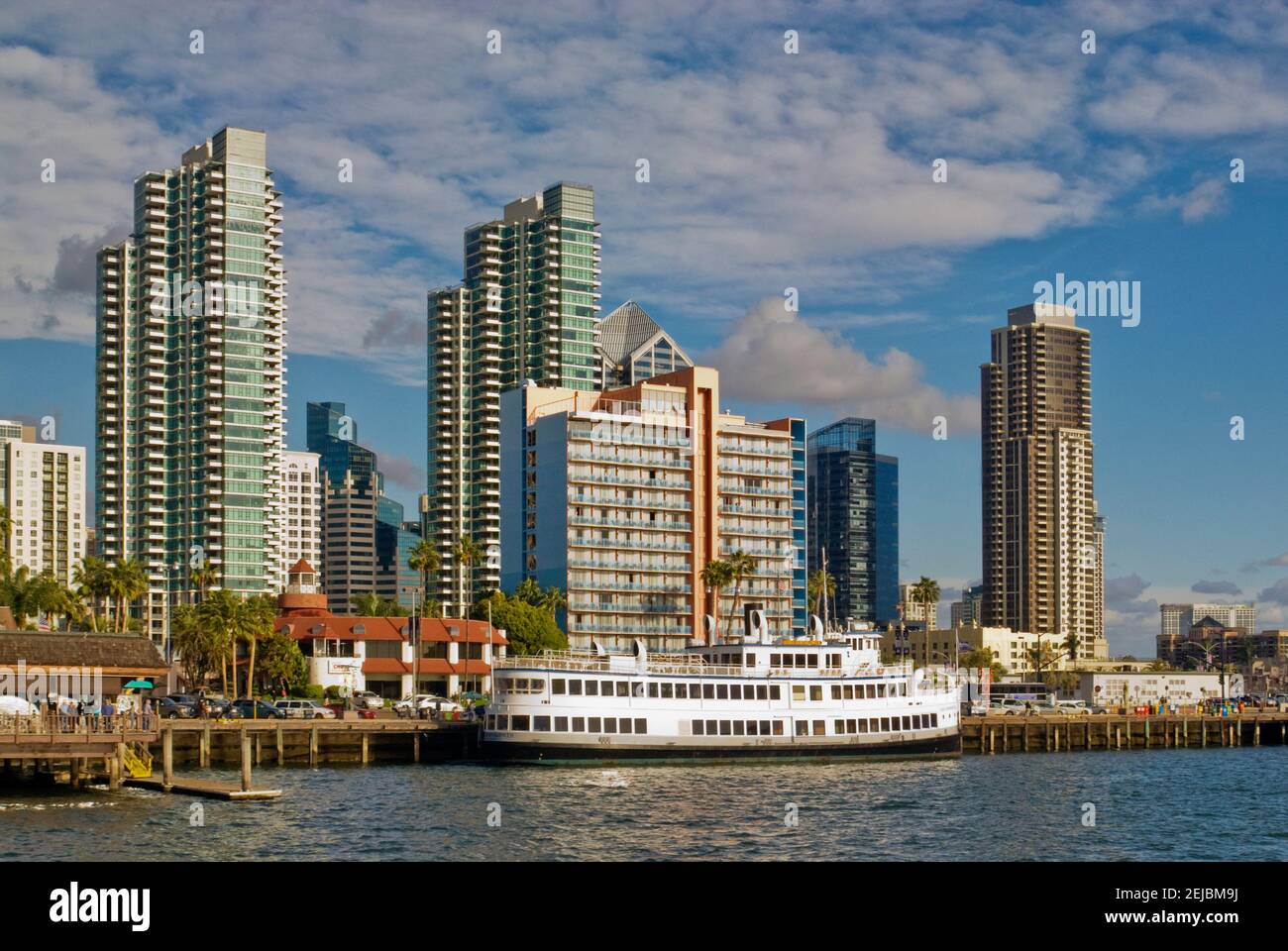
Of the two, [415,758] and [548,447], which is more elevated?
[548,447]

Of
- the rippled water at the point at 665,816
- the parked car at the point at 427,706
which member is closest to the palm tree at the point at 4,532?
the parked car at the point at 427,706

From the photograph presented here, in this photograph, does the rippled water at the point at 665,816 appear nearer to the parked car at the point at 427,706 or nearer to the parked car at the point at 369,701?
the parked car at the point at 427,706

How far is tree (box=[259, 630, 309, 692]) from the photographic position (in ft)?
476

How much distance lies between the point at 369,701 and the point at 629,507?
6060 cm

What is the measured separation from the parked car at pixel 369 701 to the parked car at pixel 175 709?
17162 mm

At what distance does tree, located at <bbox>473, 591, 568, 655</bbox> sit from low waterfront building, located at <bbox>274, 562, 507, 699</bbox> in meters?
3.85

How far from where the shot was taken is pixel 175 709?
111562 mm

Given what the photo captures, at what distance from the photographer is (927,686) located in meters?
112

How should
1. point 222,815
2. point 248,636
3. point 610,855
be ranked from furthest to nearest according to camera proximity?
1. point 248,636
2. point 222,815
3. point 610,855

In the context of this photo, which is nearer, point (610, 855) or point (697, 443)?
point (610, 855)
